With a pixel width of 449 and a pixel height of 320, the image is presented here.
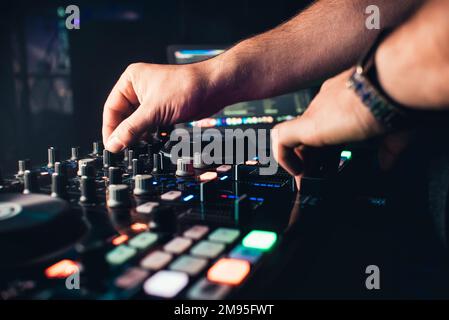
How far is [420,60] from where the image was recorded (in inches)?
20.3

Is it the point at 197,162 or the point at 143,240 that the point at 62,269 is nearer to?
the point at 143,240

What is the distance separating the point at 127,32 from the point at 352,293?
1.59m

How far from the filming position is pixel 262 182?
80cm

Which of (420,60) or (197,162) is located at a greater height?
(420,60)

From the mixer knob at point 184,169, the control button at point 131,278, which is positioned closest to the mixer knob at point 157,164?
the mixer knob at point 184,169

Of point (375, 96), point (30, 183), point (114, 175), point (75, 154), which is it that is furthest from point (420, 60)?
point (75, 154)

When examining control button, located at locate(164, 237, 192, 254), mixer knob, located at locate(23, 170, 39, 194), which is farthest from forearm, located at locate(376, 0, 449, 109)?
mixer knob, located at locate(23, 170, 39, 194)

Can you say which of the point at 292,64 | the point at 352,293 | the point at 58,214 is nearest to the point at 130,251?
the point at 58,214

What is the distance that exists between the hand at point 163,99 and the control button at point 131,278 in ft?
1.93

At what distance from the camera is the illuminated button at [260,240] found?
0.49 meters

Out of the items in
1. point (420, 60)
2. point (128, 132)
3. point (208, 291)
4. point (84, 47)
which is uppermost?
point (84, 47)

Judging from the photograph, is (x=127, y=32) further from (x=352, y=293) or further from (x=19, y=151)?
(x=352, y=293)

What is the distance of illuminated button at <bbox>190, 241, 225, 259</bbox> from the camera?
1.50 feet

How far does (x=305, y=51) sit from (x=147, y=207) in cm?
61
